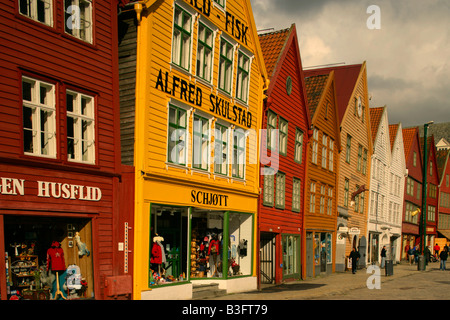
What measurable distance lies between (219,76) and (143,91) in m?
5.49

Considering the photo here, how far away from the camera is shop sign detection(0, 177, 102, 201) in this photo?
11812mm

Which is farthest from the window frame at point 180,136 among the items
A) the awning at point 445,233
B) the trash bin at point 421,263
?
the awning at point 445,233

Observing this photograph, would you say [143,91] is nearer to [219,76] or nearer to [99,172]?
[99,172]

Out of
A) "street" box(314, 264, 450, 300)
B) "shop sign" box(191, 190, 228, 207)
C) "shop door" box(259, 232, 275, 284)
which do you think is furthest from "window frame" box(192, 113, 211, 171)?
"shop door" box(259, 232, 275, 284)

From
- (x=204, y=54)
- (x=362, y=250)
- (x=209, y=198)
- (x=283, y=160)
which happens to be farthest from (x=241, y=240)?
(x=362, y=250)

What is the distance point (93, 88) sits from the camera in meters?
14.4

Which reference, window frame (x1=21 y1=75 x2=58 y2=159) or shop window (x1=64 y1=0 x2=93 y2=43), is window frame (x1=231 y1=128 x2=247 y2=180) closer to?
shop window (x1=64 y1=0 x2=93 y2=43)

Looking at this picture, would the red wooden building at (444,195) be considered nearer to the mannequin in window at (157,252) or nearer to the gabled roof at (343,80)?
the gabled roof at (343,80)

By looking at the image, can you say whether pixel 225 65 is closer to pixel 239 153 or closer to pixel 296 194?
pixel 239 153

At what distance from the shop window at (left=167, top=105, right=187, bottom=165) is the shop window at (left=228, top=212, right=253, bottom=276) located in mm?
5403

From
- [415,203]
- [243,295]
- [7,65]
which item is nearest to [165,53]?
[7,65]

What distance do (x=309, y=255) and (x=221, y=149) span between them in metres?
12.1

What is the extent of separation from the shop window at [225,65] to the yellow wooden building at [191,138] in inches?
1.6

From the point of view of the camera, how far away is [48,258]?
13219 millimetres
